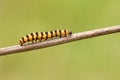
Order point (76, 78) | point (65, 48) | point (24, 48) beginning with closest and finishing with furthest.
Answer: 1. point (24, 48)
2. point (76, 78)
3. point (65, 48)

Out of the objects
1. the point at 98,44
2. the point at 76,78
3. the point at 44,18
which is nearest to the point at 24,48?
the point at 76,78

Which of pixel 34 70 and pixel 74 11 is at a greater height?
pixel 74 11

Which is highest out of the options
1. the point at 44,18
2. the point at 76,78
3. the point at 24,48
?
the point at 24,48

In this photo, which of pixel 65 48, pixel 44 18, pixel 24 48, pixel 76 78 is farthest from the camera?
pixel 44 18

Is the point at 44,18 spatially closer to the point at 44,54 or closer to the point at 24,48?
the point at 44,54

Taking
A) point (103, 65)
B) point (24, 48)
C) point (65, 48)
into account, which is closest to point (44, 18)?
point (65, 48)

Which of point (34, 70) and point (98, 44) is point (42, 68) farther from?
point (98, 44)

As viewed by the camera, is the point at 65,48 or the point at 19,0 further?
the point at 19,0
